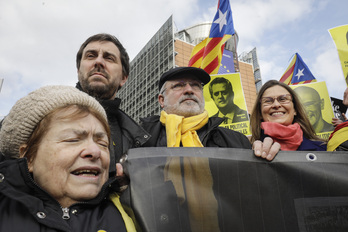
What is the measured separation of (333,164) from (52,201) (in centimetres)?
146

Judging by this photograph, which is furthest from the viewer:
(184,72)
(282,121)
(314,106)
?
(314,106)

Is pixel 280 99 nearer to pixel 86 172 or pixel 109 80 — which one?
pixel 109 80

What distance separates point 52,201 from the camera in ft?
4.04

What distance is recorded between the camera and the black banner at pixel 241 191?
1.22 metres

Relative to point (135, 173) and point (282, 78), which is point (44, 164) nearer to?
point (135, 173)

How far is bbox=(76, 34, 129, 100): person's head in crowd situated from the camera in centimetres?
233

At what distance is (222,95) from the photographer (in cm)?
443

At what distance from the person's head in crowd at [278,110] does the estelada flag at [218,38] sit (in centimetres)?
190

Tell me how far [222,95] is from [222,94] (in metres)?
0.02

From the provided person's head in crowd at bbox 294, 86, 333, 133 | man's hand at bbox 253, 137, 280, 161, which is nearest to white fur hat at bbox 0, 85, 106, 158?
man's hand at bbox 253, 137, 280, 161

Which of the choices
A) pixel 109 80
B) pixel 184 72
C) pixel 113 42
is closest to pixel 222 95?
pixel 184 72

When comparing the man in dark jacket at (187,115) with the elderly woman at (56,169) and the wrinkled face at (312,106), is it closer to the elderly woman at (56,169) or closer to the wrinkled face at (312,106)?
the elderly woman at (56,169)

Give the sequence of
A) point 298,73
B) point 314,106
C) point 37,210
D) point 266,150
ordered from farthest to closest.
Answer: point 298,73 < point 314,106 < point 266,150 < point 37,210

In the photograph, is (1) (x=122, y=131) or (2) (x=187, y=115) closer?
(1) (x=122, y=131)
